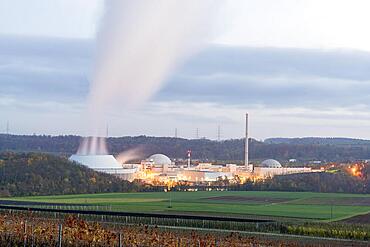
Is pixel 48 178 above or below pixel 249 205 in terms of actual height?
above

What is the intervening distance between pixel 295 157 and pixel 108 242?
165m

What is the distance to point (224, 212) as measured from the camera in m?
52.6

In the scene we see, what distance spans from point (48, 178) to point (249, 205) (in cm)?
2559

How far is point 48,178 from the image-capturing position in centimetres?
7706

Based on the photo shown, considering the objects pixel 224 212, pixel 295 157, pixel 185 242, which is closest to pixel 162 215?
pixel 224 212

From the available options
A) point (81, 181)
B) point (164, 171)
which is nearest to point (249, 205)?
point (81, 181)

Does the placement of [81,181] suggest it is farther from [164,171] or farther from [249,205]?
[164,171]

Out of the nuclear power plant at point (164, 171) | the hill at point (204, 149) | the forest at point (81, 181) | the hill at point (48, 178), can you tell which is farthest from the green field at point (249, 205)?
the hill at point (204, 149)

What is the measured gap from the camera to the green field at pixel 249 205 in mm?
52500

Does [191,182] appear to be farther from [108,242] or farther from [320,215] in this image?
[108,242]

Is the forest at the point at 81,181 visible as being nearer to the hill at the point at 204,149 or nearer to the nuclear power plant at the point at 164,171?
the nuclear power plant at the point at 164,171

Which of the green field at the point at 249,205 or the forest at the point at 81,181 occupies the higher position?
the forest at the point at 81,181

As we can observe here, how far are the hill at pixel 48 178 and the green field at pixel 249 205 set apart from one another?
4003mm

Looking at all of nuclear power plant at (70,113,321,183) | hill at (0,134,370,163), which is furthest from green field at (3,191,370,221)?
hill at (0,134,370,163)
